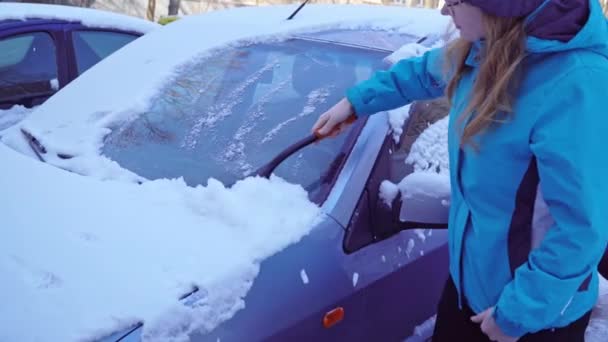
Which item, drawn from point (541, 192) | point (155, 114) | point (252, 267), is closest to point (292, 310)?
point (252, 267)

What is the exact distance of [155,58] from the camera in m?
2.59

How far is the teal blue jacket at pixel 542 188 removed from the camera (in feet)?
3.89

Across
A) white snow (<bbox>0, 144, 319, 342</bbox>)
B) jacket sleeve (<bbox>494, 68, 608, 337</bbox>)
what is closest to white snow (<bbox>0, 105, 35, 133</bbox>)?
white snow (<bbox>0, 144, 319, 342</bbox>)

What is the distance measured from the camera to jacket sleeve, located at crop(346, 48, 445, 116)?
1.75 metres

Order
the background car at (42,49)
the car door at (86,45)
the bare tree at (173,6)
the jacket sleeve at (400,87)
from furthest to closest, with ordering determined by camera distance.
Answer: the bare tree at (173,6) → the car door at (86,45) → the background car at (42,49) → the jacket sleeve at (400,87)

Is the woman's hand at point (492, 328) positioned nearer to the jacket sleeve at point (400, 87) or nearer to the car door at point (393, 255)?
the car door at point (393, 255)

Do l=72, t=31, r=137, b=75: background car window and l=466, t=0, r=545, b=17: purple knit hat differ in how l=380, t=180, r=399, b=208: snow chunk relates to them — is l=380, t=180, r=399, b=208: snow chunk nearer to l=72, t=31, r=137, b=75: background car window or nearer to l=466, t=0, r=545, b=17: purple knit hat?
l=466, t=0, r=545, b=17: purple knit hat

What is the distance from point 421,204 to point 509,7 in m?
0.72

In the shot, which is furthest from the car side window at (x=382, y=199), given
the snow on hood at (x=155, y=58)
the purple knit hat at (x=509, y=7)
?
the purple knit hat at (x=509, y=7)

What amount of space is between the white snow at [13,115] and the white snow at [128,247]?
1747mm

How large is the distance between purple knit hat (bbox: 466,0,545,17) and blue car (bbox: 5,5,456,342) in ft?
2.27

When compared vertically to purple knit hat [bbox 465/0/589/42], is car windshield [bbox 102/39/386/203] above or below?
below

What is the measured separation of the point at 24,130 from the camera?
235cm

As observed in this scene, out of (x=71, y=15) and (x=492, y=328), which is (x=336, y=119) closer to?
(x=492, y=328)
